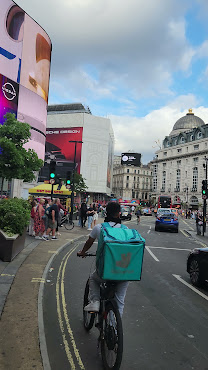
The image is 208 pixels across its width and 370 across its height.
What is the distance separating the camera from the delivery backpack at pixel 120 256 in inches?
140

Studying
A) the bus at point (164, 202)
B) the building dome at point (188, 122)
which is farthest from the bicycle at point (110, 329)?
the building dome at point (188, 122)

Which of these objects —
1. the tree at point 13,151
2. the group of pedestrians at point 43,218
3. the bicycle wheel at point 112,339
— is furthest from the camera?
the tree at point 13,151

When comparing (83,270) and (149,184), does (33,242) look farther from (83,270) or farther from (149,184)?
(149,184)

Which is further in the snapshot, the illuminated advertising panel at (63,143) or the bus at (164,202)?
the illuminated advertising panel at (63,143)

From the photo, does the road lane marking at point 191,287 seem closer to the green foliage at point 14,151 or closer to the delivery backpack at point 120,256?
the delivery backpack at point 120,256

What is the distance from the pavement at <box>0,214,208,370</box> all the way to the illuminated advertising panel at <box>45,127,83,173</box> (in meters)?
77.4

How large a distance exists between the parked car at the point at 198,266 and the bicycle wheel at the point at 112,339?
4086mm

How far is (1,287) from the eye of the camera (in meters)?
6.13

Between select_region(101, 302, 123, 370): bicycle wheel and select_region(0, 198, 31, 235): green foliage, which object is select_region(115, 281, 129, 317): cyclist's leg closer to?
select_region(101, 302, 123, 370): bicycle wheel

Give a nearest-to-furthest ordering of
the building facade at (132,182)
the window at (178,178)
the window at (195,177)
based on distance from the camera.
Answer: the window at (195,177) → the window at (178,178) → the building facade at (132,182)

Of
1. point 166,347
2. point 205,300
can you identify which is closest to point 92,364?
point 166,347

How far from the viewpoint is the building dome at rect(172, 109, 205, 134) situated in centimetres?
11438

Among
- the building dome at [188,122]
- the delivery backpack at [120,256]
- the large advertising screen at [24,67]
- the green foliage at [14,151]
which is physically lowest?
the delivery backpack at [120,256]

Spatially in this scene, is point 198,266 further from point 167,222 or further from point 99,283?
point 167,222
